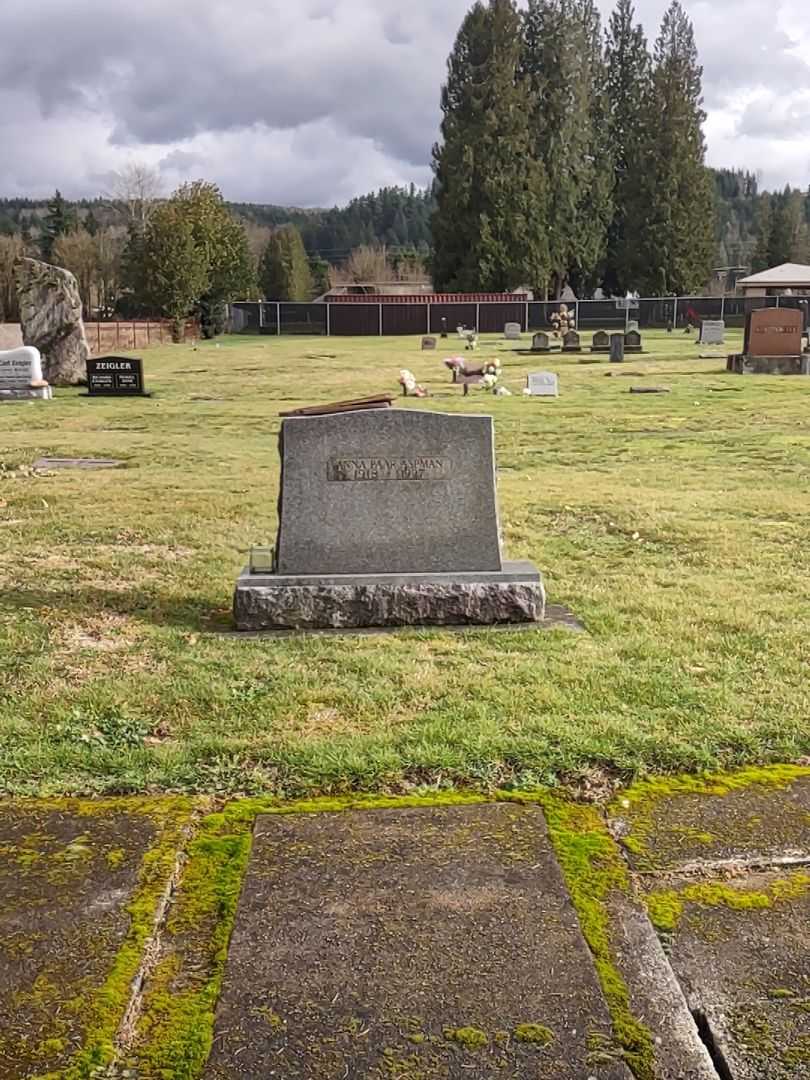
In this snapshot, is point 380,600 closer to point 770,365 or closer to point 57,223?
point 770,365

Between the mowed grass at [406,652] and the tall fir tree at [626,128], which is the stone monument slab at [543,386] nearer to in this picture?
the mowed grass at [406,652]

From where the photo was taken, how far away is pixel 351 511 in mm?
5375

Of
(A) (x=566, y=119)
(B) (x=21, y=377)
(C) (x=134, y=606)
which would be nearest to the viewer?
(C) (x=134, y=606)

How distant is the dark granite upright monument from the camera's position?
5.34 m

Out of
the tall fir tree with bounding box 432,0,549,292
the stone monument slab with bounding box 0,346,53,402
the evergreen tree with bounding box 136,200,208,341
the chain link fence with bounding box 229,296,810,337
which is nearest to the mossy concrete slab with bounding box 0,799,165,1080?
the stone monument slab with bounding box 0,346,53,402

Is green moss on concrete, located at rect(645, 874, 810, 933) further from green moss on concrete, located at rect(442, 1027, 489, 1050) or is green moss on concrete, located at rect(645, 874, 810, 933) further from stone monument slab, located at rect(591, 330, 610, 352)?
stone monument slab, located at rect(591, 330, 610, 352)

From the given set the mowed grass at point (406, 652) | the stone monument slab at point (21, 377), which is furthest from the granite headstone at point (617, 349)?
the mowed grass at point (406, 652)

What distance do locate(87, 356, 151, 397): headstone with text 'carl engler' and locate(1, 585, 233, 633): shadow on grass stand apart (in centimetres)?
1636

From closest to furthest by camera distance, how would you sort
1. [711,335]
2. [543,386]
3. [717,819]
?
[717,819] < [543,386] < [711,335]

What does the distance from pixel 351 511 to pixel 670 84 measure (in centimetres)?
6914

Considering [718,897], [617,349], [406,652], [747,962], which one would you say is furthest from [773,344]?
[747,962]

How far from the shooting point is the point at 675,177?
65.2m

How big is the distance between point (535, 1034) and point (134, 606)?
420 centimetres

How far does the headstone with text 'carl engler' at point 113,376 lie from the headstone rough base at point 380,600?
1756 centimetres
